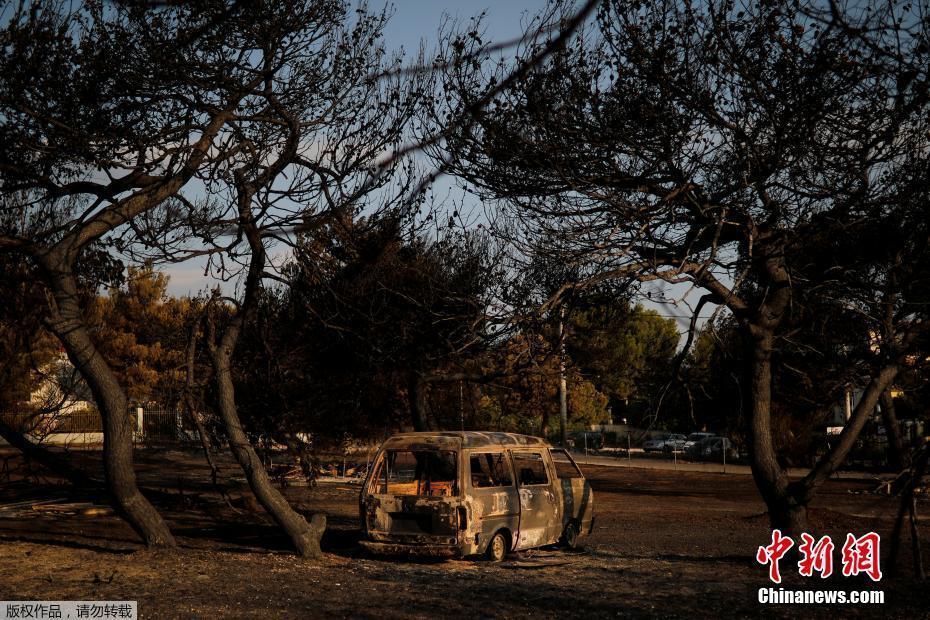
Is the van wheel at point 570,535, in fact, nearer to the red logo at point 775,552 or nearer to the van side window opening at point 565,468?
the van side window opening at point 565,468

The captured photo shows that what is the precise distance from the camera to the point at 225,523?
731 inches

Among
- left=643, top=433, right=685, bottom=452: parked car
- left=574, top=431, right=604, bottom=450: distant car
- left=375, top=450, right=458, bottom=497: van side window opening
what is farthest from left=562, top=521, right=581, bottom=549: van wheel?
left=643, top=433, right=685, bottom=452: parked car

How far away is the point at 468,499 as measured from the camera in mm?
12586

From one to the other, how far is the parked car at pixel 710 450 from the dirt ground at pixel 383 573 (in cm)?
2722

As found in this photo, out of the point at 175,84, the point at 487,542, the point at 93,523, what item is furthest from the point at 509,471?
the point at 93,523

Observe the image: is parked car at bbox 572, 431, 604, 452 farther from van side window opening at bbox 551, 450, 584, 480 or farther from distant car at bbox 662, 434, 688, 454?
van side window opening at bbox 551, 450, 584, 480

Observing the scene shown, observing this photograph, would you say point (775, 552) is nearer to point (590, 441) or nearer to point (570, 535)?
point (570, 535)

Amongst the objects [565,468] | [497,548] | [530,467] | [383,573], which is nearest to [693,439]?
[565,468]

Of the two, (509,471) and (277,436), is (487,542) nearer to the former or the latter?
(509,471)

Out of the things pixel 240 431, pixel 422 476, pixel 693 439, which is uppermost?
pixel 240 431

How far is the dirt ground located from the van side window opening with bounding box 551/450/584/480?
1.26 meters

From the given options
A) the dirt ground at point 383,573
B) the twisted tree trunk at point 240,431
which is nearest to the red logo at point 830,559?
the dirt ground at point 383,573

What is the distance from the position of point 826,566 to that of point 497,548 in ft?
14.6

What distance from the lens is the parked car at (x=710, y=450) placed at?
47.9 metres
